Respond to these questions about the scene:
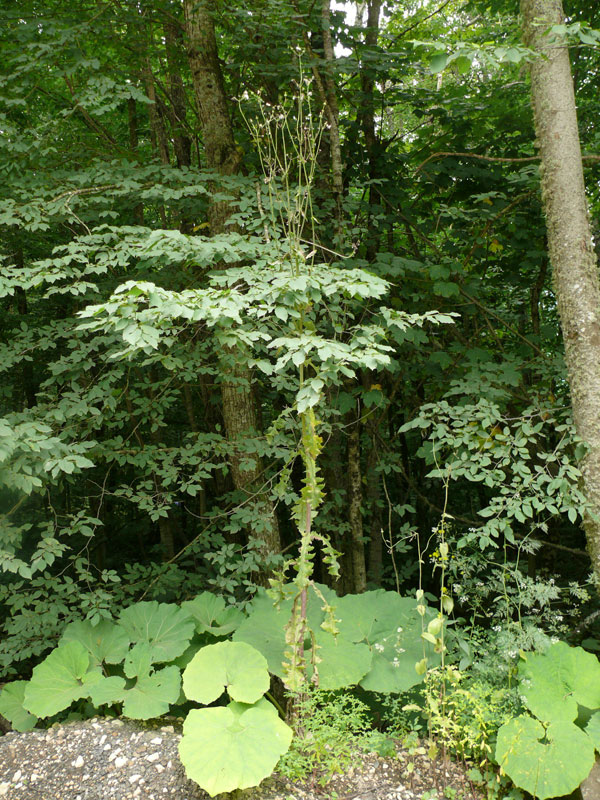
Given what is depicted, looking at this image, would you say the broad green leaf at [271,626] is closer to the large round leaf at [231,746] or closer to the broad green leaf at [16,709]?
the large round leaf at [231,746]

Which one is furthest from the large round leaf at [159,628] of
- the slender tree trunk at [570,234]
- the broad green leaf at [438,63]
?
the broad green leaf at [438,63]

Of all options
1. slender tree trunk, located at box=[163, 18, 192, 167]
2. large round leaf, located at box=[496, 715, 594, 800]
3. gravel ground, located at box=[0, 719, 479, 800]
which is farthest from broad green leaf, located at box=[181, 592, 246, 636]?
slender tree trunk, located at box=[163, 18, 192, 167]

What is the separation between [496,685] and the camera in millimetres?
2633

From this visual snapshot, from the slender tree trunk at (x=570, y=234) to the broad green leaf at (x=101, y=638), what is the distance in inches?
94.9

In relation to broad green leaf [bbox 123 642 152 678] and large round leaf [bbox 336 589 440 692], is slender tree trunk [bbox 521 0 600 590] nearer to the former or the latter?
large round leaf [bbox 336 589 440 692]

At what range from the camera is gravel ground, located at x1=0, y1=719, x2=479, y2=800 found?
212 cm

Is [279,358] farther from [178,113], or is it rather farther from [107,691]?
[178,113]

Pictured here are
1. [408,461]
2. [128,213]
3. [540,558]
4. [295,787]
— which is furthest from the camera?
[408,461]

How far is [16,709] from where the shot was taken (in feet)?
9.34

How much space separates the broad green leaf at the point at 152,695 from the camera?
7.98 ft

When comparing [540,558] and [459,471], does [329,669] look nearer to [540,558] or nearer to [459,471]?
[459,471]

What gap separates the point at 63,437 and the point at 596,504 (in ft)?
8.96

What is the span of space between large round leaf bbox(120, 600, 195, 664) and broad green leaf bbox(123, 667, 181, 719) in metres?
0.17

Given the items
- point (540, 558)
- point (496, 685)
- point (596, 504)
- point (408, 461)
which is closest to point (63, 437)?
point (496, 685)
